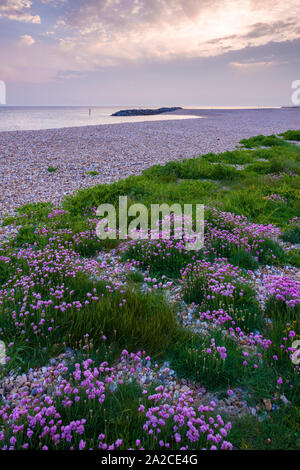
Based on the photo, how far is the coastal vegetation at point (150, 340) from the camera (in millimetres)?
2832

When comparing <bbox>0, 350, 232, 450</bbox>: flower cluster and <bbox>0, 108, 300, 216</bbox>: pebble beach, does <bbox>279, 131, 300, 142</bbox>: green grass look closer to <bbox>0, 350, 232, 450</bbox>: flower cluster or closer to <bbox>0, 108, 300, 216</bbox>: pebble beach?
<bbox>0, 108, 300, 216</bbox>: pebble beach

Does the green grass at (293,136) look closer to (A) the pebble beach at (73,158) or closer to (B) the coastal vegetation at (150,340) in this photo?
(A) the pebble beach at (73,158)

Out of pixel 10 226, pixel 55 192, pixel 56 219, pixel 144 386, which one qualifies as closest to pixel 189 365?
pixel 144 386

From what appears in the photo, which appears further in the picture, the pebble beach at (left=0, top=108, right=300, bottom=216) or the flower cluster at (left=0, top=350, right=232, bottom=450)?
the pebble beach at (left=0, top=108, right=300, bottom=216)

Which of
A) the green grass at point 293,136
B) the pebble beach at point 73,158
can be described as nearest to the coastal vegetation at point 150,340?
the pebble beach at point 73,158

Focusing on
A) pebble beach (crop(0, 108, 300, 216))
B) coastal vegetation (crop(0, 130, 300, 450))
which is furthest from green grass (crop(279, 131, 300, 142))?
coastal vegetation (crop(0, 130, 300, 450))

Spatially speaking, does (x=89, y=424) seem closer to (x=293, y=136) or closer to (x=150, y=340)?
(x=150, y=340)

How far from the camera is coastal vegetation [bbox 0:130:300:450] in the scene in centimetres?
283

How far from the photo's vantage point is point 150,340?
13.5ft

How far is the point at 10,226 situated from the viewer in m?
8.27

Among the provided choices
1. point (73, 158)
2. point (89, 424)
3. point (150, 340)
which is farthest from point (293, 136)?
point (89, 424)

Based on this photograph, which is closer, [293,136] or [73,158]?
[73,158]
